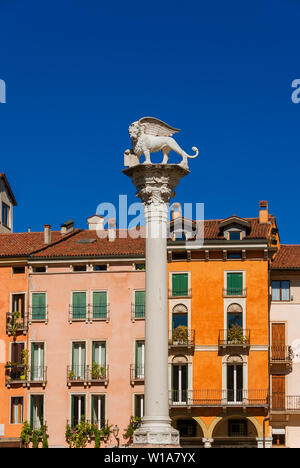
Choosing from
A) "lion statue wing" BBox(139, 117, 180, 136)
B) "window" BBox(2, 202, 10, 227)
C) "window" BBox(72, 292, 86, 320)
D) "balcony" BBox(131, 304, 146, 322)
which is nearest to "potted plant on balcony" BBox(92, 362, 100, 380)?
"window" BBox(72, 292, 86, 320)

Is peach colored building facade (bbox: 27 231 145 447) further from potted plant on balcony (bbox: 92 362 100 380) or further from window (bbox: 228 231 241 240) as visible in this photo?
window (bbox: 228 231 241 240)

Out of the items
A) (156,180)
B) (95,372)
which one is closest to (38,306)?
(95,372)

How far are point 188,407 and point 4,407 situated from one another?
13.3 meters

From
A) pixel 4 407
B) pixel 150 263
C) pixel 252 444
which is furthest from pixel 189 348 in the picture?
pixel 150 263

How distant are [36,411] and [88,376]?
466cm

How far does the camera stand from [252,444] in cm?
8175

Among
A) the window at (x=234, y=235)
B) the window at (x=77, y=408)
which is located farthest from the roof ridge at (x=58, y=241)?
the window at (x=234, y=235)

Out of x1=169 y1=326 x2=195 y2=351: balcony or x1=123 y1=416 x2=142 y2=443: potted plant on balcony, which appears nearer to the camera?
x1=123 y1=416 x2=142 y2=443: potted plant on balcony

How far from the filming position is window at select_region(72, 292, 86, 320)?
3339 inches

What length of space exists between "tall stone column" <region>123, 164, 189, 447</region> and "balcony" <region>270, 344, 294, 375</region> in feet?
106

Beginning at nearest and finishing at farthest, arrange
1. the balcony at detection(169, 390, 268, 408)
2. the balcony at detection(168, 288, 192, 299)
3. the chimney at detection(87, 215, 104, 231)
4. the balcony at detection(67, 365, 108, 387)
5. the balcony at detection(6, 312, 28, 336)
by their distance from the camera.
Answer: the balcony at detection(169, 390, 268, 408), the balcony at detection(67, 365, 108, 387), the balcony at detection(168, 288, 192, 299), the balcony at detection(6, 312, 28, 336), the chimney at detection(87, 215, 104, 231)

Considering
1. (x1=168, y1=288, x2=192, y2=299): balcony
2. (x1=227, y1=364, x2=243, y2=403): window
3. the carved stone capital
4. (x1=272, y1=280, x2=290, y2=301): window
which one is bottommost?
(x1=227, y1=364, x2=243, y2=403): window

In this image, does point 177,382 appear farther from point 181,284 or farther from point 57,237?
point 57,237

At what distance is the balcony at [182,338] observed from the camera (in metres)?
82.5
